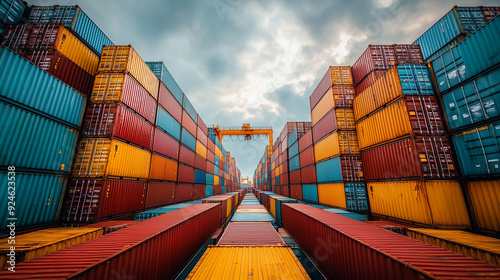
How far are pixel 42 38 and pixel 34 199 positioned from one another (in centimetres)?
930

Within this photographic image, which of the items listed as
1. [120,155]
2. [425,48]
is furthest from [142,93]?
[425,48]

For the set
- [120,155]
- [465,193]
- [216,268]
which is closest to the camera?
[216,268]

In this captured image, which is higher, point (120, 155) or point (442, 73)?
point (442, 73)

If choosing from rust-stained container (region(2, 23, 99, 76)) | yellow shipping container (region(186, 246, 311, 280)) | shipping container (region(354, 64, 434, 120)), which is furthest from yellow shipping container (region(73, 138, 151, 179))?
shipping container (region(354, 64, 434, 120))

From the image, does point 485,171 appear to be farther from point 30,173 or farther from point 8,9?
point 8,9

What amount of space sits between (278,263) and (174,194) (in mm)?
14666

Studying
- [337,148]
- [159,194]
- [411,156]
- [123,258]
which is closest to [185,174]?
[159,194]

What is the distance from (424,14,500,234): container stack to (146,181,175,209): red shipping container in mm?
18864

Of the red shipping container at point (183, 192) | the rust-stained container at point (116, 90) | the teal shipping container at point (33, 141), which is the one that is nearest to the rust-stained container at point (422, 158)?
the rust-stained container at point (116, 90)

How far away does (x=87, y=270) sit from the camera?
3621 mm

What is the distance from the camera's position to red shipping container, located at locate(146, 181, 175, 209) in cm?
1317

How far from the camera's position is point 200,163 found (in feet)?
84.8

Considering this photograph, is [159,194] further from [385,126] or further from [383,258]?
[385,126]

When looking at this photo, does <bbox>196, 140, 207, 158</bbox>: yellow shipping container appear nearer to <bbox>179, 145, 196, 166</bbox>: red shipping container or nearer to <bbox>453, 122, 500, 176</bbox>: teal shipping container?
<bbox>179, 145, 196, 166</bbox>: red shipping container
